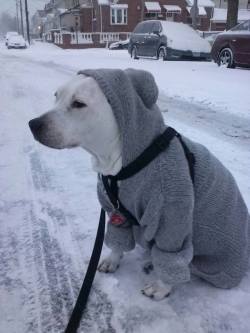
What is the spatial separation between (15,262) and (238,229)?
57.6 inches

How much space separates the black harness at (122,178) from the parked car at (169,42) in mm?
13683

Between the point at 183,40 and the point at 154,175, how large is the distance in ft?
47.0

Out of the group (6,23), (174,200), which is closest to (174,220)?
(174,200)

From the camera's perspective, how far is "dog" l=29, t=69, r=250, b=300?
193cm

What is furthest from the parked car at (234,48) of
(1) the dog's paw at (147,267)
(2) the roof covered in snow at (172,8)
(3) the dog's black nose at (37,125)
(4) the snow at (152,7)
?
(2) the roof covered in snow at (172,8)

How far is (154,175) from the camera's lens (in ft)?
6.37

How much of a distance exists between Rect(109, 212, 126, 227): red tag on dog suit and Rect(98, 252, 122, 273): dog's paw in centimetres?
25

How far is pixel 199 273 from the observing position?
7.82 ft

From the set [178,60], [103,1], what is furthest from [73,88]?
[103,1]

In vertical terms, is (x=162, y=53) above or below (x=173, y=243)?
above

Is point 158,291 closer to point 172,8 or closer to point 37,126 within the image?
point 37,126

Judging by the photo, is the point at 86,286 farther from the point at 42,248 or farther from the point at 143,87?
the point at 143,87

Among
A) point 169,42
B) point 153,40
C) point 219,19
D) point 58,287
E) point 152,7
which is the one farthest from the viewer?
point 219,19

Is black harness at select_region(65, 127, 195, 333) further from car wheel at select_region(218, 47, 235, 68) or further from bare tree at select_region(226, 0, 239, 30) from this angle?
bare tree at select_region(226, 0, 239, 30)
